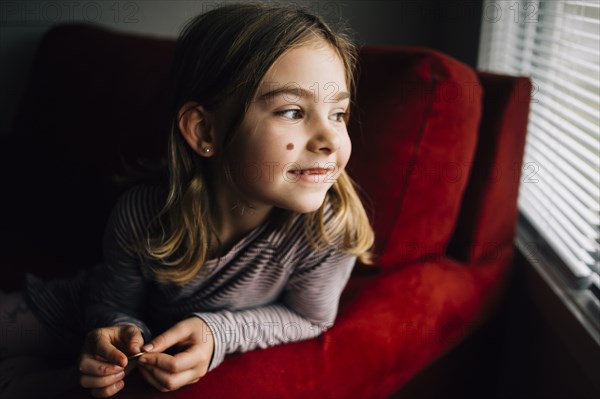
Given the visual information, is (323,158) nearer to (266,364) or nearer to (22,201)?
(266,364)

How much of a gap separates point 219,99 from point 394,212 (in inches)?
15.5

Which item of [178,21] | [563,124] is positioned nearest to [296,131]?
[563,124]

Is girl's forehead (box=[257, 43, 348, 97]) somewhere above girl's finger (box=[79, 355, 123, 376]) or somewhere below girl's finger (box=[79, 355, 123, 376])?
above

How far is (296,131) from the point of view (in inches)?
31.9

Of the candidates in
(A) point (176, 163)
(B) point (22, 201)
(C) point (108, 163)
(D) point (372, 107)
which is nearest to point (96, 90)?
(C) point (108, 163)

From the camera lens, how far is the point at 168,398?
29.8 inches

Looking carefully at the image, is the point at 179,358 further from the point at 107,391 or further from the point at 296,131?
the point at 296,131

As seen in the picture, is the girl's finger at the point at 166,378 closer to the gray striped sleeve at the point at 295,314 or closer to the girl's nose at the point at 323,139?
the gray striped sleeve at the point at 295,314

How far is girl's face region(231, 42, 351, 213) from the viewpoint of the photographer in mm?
806

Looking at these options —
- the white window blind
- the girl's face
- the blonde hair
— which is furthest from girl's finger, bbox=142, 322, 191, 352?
the white window blind

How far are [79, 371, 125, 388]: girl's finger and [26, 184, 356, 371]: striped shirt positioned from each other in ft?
0.47

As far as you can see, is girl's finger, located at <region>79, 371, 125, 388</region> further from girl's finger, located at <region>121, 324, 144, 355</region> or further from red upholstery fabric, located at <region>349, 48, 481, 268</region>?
red upholstery fabric, located at <region>349, 48, 481, 268</region>

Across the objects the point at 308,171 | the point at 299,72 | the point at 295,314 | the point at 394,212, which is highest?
the point at 299,72

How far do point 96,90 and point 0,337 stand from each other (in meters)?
0.69
